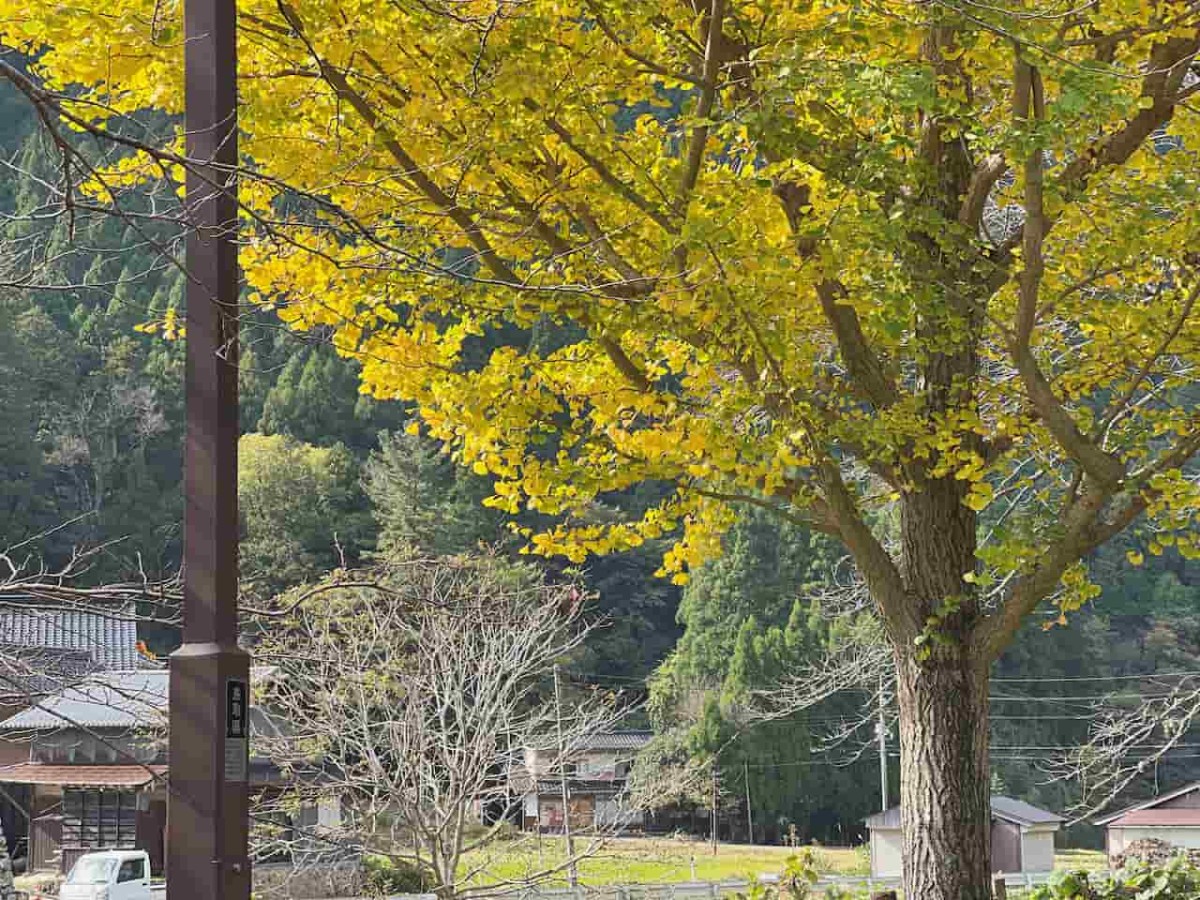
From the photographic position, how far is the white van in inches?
897

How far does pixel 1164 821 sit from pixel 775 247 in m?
26.4

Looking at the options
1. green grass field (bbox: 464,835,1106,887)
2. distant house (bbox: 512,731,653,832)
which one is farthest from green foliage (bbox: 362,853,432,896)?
distant house (bbox: 512,731,653,832)

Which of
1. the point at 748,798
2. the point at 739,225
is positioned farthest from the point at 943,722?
the point at 748,798

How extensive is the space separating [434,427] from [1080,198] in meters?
3.17

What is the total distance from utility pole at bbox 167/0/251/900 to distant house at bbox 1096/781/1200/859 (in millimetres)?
28688

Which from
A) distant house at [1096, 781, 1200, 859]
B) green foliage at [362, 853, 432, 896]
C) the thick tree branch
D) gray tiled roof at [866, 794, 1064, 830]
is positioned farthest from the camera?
gray tiled roof at [866, 794, 1064, 830]

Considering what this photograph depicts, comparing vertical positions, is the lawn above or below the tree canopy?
below

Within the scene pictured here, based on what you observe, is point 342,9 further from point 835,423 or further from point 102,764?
point 102,764

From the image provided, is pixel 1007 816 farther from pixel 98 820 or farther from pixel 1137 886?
pixel 1137 886

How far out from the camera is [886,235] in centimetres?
595

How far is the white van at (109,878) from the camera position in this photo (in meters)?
22.8

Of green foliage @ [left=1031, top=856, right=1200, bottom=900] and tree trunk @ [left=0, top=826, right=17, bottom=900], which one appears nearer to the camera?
tree trunk @ [left=0, top=826, right=17, bottom=900]

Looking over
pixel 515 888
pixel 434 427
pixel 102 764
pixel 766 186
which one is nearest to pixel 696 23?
pixel 766 186

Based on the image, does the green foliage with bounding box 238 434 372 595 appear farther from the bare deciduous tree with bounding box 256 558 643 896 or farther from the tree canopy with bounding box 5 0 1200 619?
the tree canopy with bounding box 5 0 1200 619
